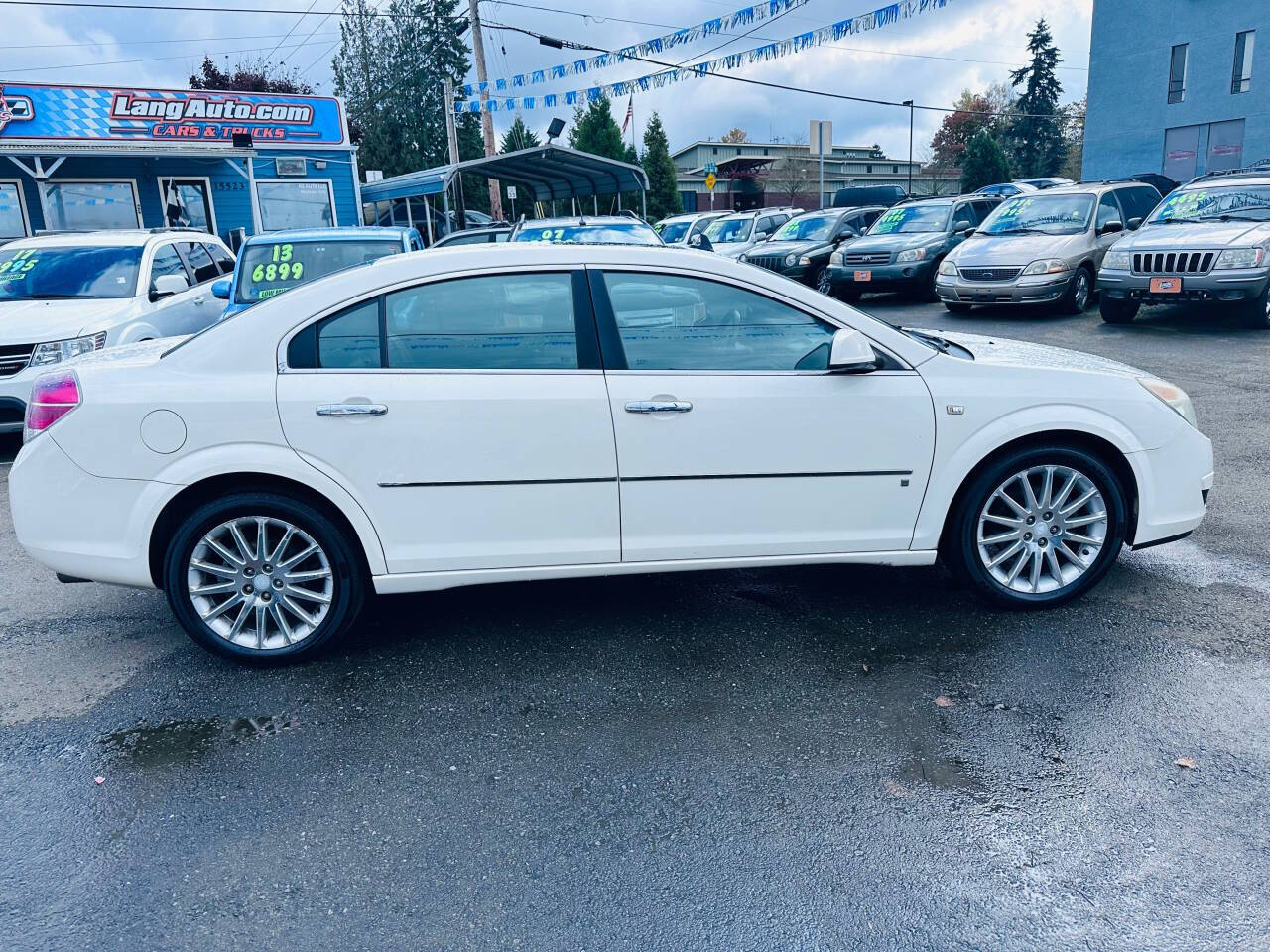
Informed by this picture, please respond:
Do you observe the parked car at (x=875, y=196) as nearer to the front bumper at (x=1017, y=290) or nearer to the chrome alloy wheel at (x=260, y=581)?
the front bumper at (x=1017, y=290)

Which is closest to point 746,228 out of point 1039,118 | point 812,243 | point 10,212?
point 812,243

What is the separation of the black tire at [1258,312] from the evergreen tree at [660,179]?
41.8 meters

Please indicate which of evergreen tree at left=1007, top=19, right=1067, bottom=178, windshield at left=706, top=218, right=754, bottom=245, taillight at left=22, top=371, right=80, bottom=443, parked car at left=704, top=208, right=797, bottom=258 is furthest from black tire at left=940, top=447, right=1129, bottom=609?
evergreen tree at left=1007, top=19, right=1067, bottom=178

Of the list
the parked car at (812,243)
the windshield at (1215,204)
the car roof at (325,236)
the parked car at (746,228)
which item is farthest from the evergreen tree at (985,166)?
the car roof at (325,236)

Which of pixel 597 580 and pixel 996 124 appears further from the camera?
pixel 996 124

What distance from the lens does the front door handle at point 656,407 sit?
3.84m

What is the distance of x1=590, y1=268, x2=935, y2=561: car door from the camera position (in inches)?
153

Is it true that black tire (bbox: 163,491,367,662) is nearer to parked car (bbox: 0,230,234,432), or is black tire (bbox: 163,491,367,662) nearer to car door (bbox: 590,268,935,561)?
car door (bbox: 590,268,935,561)

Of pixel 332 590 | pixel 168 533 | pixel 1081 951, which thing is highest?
pixel 168 533

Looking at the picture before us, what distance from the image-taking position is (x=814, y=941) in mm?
2482

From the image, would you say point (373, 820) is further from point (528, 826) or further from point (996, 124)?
point (996, 124)

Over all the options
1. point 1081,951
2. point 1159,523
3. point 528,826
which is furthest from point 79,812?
point 1159,523

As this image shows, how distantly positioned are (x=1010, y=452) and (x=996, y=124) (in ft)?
234

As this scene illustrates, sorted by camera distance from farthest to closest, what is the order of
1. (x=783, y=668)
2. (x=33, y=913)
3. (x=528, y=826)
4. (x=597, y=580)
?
1. (x=597, y=580)
2. (x=783, y=668)
3. (x=528, y=826)
4. (x=33, y=913)
